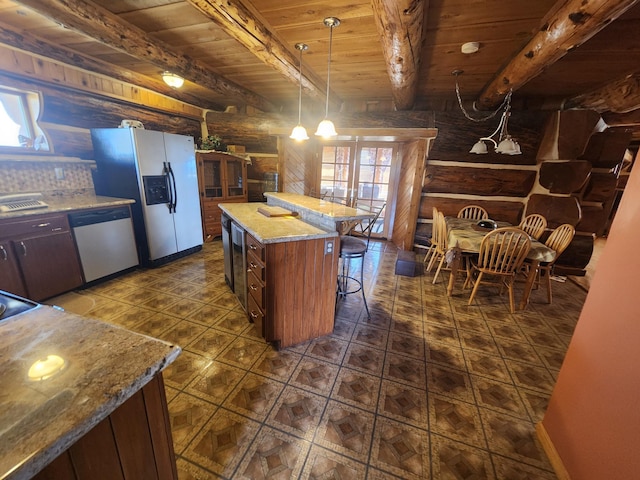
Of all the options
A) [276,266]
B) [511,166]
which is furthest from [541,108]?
[276,266]

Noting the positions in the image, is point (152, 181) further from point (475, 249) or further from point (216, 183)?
point (475, 249)

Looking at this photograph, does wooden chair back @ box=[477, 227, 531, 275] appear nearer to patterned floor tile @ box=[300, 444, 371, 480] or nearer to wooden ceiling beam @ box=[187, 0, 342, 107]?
patterned floor tile @ box=[300, 444, 371, 480]

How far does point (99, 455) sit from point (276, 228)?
1.59 metres

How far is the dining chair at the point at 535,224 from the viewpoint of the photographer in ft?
11.1

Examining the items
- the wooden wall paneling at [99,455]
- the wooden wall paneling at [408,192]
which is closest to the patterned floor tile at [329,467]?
the wooden wall paneling at [99,455]

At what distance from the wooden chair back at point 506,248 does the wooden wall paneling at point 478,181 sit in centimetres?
170

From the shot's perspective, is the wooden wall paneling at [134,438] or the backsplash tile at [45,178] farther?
the backsplash tile at [45,178]

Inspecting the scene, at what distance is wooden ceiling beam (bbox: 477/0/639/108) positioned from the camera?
1.45 m

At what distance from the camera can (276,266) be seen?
1928mm

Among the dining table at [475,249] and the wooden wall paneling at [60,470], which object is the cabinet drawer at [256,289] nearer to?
the wooden wall paneling at [60,470]

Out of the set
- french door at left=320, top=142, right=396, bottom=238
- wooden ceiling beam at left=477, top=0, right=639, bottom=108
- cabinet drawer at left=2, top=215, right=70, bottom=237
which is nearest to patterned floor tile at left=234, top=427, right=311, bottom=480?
cabinet drawer at left=2, top=215, right=70, bottom=237

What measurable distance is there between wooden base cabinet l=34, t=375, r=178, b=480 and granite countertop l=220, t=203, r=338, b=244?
1158 millimetres

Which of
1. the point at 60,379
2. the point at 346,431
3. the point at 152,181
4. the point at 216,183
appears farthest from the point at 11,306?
the point at 216,183

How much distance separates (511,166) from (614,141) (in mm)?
1075
